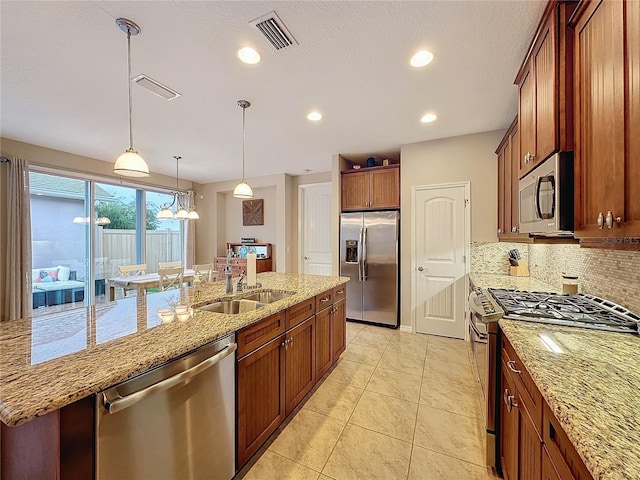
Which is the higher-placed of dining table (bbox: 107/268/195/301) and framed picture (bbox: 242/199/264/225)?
framed picture (bbox: 242/199/264/225)

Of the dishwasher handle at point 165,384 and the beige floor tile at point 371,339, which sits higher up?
the dishwasher handle at point 165,384

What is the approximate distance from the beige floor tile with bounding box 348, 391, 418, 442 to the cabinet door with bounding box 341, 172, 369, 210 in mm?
2663

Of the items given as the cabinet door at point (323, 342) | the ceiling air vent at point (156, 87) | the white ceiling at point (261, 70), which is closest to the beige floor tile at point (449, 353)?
the cabinet door at point (323, 342)

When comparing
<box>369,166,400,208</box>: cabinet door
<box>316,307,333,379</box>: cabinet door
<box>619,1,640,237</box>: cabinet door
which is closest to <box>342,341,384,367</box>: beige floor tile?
<box>316,307,333,379</box>: cabinet door

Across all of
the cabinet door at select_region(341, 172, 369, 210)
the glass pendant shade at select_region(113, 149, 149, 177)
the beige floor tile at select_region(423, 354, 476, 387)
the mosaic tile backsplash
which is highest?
the cabinet door at select_region(341, 172, 369, 210)

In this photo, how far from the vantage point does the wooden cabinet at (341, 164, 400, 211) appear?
13.0ft

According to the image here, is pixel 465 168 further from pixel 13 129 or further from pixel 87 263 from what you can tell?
pixel 87 263

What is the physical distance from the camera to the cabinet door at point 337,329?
262cm

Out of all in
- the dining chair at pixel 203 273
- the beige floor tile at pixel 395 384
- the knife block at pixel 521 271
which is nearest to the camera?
the beige floor tile at pixel 395 384

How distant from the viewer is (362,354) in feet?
10.0

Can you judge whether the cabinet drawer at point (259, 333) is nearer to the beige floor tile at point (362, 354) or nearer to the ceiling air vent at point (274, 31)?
the beige floor tile at point (362, 354)

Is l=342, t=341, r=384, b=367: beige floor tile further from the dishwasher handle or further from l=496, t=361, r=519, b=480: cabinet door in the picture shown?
the dishwasher handle

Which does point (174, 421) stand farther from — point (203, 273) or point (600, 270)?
point (203, 273)

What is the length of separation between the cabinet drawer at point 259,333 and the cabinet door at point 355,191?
2.74 m
